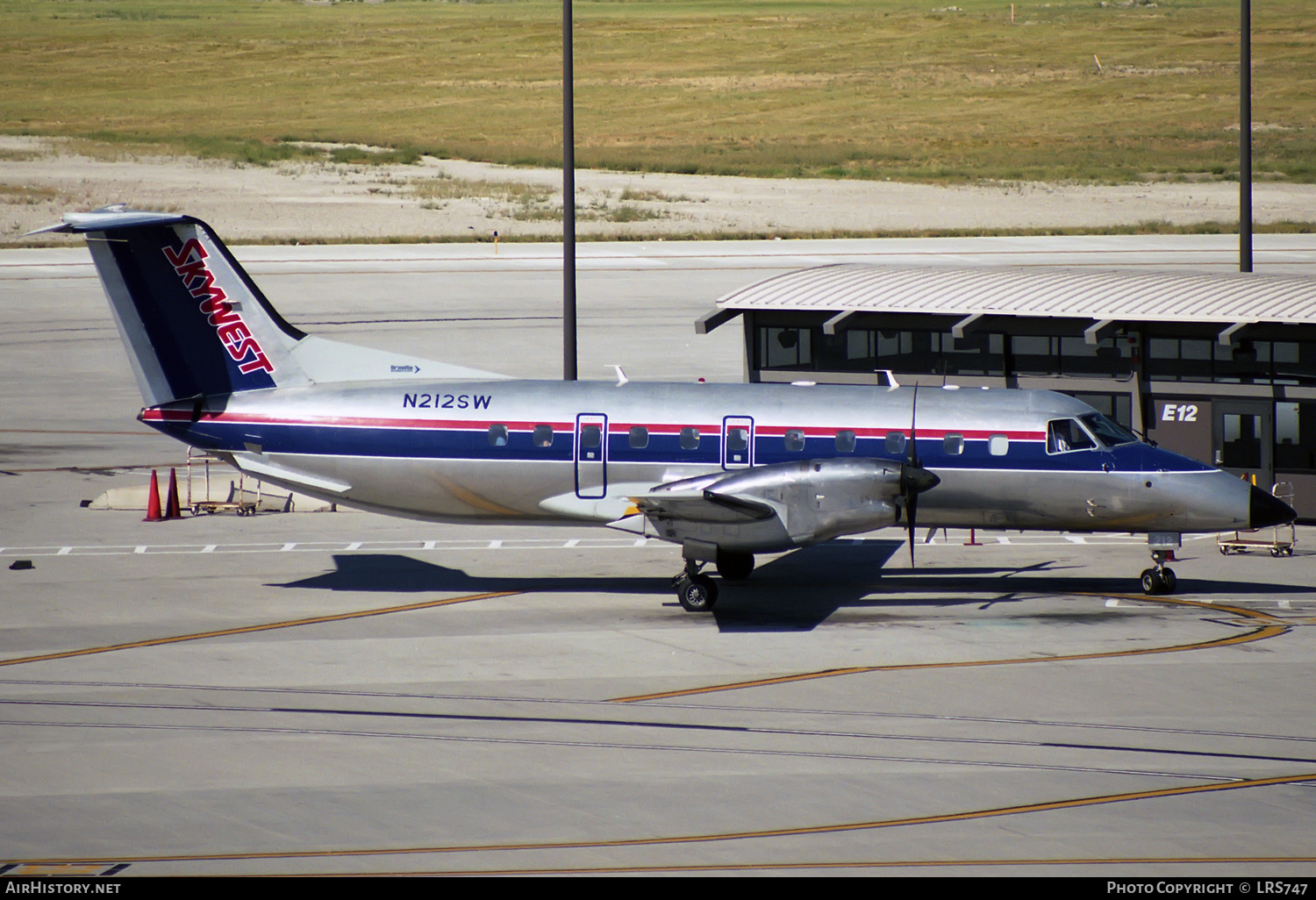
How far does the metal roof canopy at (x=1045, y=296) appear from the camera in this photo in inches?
1161

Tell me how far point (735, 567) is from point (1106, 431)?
6.56 meters

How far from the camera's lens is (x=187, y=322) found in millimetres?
26281

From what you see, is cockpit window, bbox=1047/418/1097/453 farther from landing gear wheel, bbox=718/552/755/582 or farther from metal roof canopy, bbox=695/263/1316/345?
landing gear wheel, bbox=718/552/755/582

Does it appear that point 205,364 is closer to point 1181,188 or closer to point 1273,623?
point 1273,623

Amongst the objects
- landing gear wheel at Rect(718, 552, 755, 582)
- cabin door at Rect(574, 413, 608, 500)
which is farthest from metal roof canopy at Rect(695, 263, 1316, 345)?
cabin door at Rect(574, 413, 608, 500)

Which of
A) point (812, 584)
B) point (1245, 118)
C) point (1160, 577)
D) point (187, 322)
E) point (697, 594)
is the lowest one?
point (812, 584)

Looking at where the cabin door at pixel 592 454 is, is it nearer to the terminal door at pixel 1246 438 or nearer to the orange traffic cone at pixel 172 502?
Result: the orange traffic cone at pixel 172 502

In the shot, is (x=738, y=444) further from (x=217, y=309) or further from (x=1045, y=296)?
(x=1045, y=296)

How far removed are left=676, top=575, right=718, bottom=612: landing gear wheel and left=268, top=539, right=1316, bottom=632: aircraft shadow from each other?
30 cm

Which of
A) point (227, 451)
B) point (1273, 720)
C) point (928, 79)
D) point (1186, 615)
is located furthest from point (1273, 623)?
point (928, 79)

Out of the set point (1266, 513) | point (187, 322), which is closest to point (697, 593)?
point (1266, 513)

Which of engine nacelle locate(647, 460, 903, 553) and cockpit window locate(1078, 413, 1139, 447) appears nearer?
engine nacelle locate(647, 460, 903, 553)

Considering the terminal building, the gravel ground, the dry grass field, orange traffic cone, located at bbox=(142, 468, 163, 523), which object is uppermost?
the dry grass field

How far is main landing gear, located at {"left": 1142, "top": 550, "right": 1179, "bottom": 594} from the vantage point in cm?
2506
